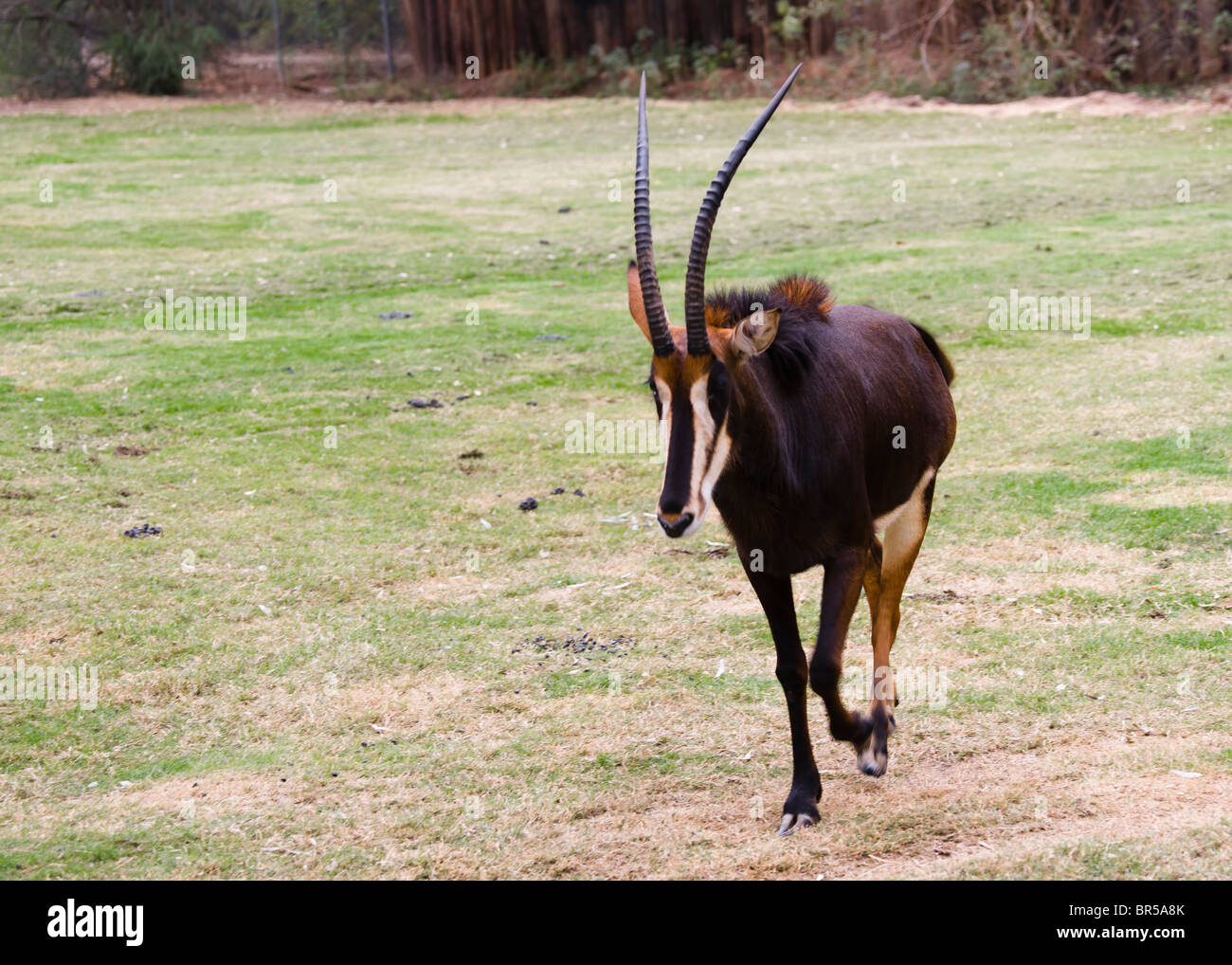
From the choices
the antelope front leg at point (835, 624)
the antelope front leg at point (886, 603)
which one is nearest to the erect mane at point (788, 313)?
the antelope front leg at point (835, 624)

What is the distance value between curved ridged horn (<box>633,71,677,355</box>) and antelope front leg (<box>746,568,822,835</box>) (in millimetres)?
962

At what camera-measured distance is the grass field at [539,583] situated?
202 inches

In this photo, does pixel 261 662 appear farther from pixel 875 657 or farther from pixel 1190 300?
pixel 1190 300

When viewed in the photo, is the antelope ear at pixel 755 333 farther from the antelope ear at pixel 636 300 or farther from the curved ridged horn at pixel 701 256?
the antelope ear at pixel 636 300

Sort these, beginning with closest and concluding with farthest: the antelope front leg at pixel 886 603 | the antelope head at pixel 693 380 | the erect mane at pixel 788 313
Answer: the antelope head at pixel 693 380 → the erect mane at pixel 788 313 → the antelope front leg at pixel 886 603

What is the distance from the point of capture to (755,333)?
4.69 m

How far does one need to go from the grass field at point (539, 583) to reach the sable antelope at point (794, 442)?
0.50 meters

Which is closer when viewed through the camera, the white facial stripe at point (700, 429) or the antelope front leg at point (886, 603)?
the white facial stripe at point (700, 429)

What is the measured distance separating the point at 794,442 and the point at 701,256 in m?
0.70

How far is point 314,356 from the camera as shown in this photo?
1230cm

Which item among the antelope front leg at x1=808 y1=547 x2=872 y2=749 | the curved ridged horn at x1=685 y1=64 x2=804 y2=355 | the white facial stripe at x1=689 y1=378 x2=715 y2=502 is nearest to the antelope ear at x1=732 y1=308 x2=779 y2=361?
the curved ridged horn at x1=685 y1=64 x2=804 y2=355

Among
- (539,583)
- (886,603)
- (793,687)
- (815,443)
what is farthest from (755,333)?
(539,583)

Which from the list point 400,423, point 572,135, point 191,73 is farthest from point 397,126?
point 400,423

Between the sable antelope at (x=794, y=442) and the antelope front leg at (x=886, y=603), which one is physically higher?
the sable antelope at (x=794, y=442)
